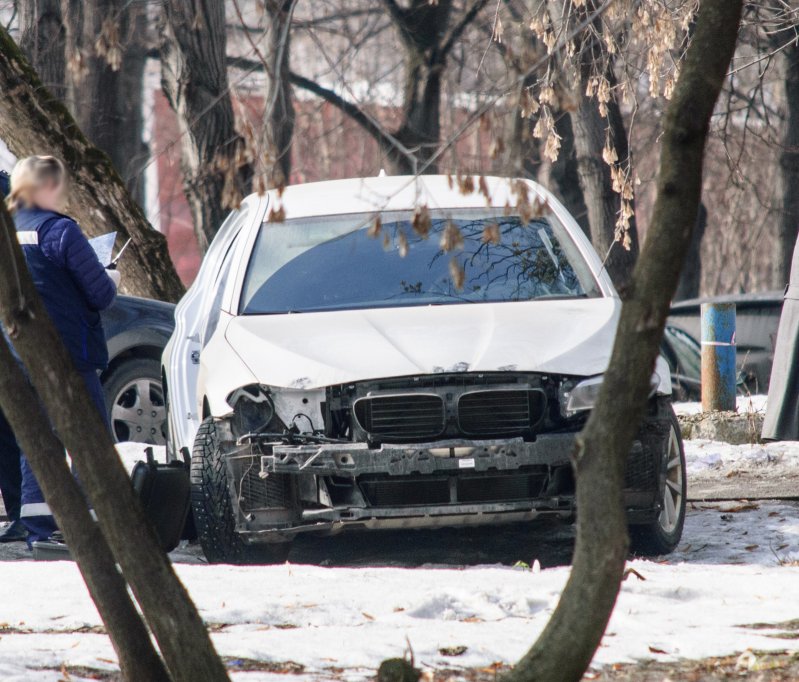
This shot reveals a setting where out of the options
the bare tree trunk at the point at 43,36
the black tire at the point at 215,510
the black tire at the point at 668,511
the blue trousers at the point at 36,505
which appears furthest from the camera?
the bare tree trunk at the point at 43,36

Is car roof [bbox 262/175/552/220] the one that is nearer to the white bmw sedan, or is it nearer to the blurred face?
the white bmw sedan

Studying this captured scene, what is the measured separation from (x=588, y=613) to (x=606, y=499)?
0.27 meters

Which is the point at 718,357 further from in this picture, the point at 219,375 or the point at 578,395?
the point at 219,375

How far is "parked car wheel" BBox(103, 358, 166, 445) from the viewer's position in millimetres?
9625

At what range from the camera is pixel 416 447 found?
18.1 feet

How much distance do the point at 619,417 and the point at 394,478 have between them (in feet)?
8.34

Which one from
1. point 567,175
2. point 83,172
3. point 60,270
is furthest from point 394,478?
point 567,175

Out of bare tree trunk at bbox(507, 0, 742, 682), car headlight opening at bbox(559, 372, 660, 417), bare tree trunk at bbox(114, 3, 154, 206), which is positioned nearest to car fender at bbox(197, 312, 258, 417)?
car headlight opening at bbox(559, 372, 660, 417)

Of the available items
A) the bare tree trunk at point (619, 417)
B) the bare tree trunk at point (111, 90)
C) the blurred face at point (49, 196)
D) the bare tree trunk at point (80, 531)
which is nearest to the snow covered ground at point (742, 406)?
the bare tree trunk at point (111, 90)

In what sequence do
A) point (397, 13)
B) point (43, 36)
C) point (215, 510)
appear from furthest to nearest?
point (397, 13) → point (43, 36) → point (215, 510)

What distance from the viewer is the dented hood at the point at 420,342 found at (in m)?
5.59

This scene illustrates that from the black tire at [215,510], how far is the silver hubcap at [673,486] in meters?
1.78

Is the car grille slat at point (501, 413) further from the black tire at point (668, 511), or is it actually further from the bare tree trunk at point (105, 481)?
the bare tree trunk at point (105, 481)

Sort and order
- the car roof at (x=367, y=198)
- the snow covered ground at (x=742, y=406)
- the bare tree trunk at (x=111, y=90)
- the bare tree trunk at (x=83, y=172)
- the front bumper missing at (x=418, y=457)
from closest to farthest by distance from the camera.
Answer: the front bumper missing at (x=418, y=457), the car roof at (x=367, y=198), the bare tree trunk at (x=83, y=172), the snow covered ground at (x=742, y=406), the bare tree trunk at (x=111, y=90)
